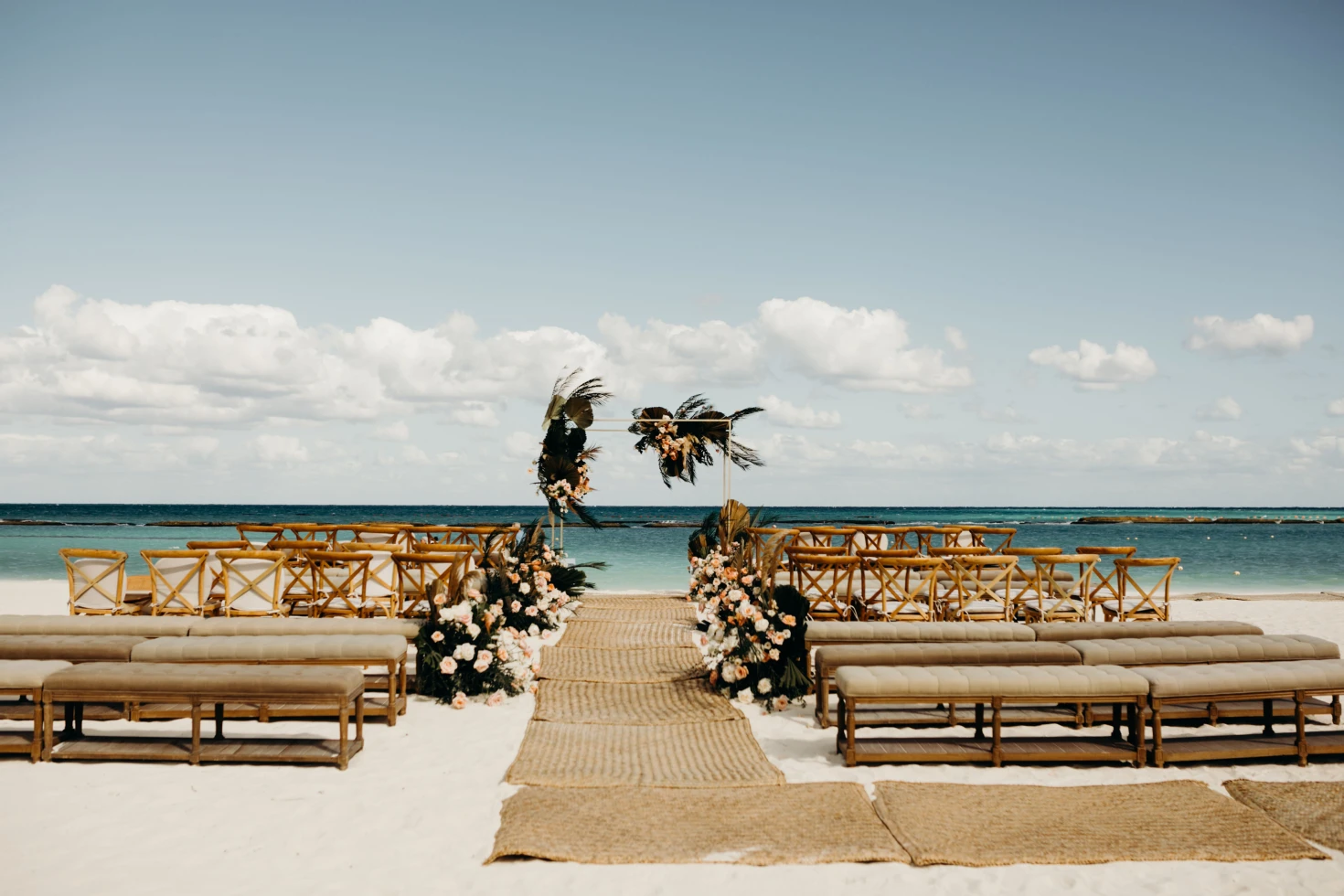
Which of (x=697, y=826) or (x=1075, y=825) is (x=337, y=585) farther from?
(x=1075, y=825)

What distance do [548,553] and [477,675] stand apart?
3.72 m

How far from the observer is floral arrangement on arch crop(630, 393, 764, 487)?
12781mm

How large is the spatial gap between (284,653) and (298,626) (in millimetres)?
960

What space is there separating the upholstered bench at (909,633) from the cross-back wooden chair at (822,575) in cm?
177

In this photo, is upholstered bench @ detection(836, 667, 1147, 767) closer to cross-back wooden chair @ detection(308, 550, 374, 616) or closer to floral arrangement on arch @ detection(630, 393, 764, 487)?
cross-back wooden chair @ detection(308, 550, 374, 616)

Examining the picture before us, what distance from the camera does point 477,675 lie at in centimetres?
702

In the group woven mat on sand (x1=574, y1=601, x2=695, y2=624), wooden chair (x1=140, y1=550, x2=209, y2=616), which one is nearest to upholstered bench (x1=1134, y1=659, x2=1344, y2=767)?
woven mat on sand (x1=574, y1=601, x2=695, y2=624)

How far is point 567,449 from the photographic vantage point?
1224 centimetres

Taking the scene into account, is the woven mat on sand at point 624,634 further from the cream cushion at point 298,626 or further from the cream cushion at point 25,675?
the cream cushion at point 25,675

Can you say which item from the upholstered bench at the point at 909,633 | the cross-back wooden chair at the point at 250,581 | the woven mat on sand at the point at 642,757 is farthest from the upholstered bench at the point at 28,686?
the upholstered bench at the point at 909,633

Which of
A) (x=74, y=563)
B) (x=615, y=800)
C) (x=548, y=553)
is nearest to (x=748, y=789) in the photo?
(x=615, y=800)

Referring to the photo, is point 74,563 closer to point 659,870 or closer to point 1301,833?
point 659,870

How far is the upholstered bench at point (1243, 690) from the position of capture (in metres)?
5.29

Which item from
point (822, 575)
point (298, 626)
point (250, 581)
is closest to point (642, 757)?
point (298, 626)
